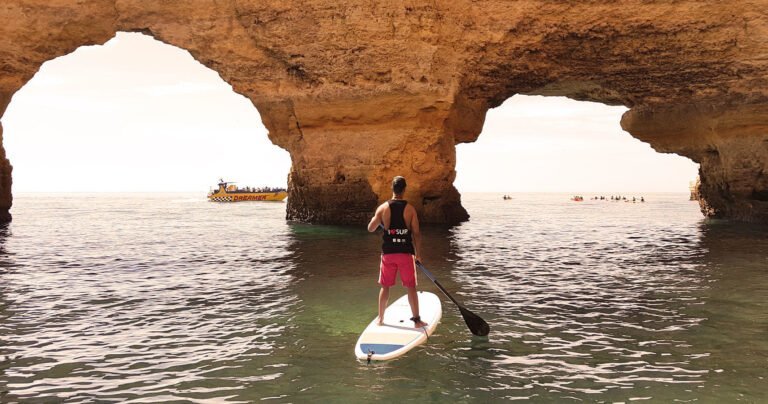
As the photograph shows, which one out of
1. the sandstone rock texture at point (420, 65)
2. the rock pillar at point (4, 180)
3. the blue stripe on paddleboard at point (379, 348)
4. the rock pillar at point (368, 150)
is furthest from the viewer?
the rock pillar at point (4, 180)

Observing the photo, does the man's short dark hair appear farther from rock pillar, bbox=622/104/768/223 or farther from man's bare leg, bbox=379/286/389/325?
rock pillar, bbox=622/104/768/223

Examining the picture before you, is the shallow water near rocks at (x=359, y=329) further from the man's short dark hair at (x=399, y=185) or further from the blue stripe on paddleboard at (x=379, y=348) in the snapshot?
the man's short dark hair at (x=399, y=185)

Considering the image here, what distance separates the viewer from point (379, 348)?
713 cm

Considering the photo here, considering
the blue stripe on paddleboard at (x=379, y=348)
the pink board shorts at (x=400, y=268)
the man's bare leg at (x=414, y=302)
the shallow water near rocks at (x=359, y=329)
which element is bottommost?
the shallow water near rocks at (x=359, y=329)

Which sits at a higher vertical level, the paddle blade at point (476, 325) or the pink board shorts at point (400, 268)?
the pink board shorts at point (400, 268)

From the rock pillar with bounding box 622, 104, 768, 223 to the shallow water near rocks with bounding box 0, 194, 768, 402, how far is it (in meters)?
11.7

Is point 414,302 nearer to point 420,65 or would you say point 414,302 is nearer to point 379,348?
point 379,348

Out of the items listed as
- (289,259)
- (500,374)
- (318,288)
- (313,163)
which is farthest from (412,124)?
(500,374)

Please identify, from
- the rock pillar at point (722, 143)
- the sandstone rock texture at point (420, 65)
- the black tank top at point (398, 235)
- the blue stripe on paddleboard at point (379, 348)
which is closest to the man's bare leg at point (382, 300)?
the black tank top at point (398, 235)

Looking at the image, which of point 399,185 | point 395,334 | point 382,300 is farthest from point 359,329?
point 399,185

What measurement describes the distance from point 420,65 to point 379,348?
1929 centimetres

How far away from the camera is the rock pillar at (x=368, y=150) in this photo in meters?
26.3

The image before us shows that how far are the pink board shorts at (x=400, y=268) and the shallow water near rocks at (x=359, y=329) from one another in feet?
2.89

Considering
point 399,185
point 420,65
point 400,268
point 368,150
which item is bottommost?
point 400,268
